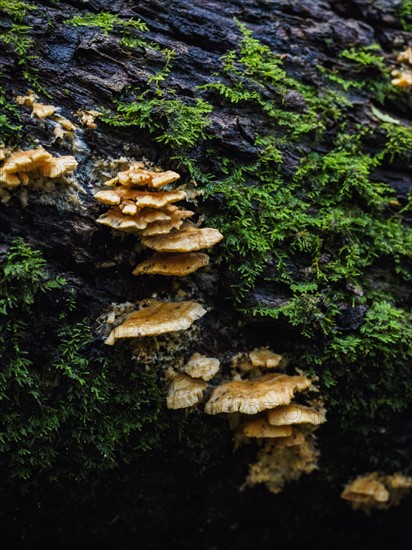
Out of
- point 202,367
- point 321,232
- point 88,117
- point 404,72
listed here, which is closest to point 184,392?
point 202,367

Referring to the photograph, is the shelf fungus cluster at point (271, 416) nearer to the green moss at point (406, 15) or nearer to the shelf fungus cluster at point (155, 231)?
the shelf fungus cluster at point (155, 231)

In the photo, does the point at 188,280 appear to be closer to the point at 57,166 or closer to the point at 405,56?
the point at 57,166

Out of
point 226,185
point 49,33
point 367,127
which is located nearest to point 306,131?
point 367,127

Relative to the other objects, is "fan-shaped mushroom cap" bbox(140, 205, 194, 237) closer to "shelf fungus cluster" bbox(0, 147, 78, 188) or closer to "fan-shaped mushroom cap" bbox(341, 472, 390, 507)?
"shelf fungus cluster" bbox(0, 147, 78, 188)

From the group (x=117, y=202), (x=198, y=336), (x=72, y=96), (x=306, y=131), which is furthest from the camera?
(x=306, y=131)

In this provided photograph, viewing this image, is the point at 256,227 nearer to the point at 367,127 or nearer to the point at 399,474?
the point at 367,127

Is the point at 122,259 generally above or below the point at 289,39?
below
